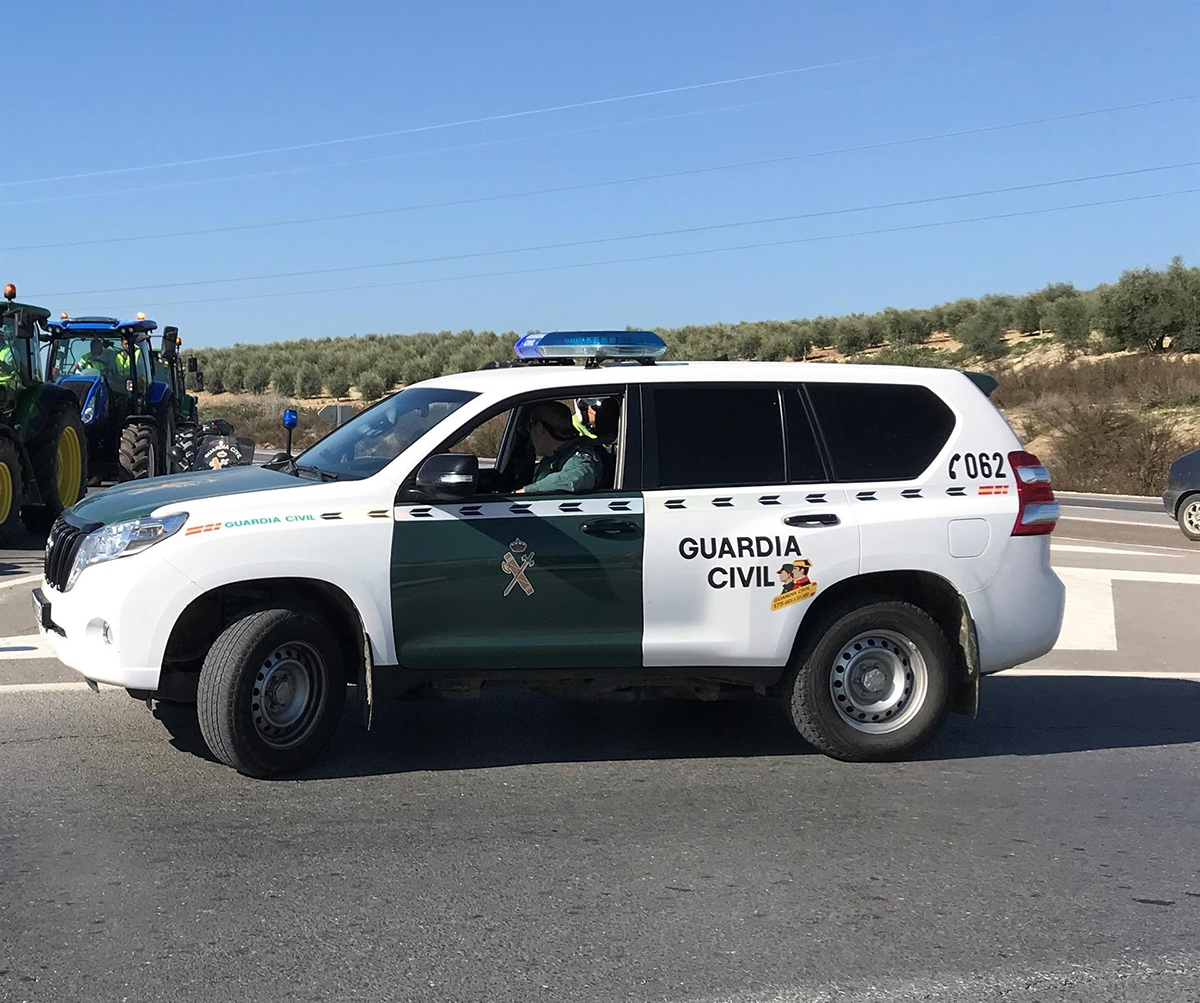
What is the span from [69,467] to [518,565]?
1121 cm

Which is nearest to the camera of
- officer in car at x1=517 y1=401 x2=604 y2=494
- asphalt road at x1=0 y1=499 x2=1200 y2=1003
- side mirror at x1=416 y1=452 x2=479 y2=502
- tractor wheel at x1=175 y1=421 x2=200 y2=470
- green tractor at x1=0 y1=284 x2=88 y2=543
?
asphalt road at x1=0 y1=499 x2=1200 y2=1003

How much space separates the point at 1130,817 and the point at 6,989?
4.52m

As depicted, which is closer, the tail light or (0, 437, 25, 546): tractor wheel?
the tail light

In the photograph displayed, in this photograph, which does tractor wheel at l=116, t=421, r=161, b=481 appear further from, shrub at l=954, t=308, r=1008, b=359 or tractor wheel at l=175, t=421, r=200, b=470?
shrub at l=954, t=308, r=1008, b=359

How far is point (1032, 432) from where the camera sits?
3634cm

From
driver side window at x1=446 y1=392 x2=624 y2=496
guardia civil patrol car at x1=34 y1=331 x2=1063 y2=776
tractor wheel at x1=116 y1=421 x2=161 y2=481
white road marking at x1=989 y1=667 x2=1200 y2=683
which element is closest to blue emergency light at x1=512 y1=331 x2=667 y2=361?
guardia civil patrol car at x1=34 y1=331 x2=1063 y2=776

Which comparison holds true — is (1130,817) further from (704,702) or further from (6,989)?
(6,989)

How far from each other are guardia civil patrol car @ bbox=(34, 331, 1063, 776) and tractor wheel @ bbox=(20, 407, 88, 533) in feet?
28.7

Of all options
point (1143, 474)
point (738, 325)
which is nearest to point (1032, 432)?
point (1143, 474)

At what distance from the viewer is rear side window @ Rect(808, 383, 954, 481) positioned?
679 cm

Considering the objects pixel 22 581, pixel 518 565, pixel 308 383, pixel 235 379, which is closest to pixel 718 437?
pixel 518 565

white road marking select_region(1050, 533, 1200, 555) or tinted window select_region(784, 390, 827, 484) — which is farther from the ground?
tinted window select_region(784, 390, 827, 484)

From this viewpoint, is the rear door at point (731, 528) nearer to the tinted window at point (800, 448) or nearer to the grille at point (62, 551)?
the tinted window at point (800, 448)

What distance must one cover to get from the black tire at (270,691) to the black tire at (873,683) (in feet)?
7.32
